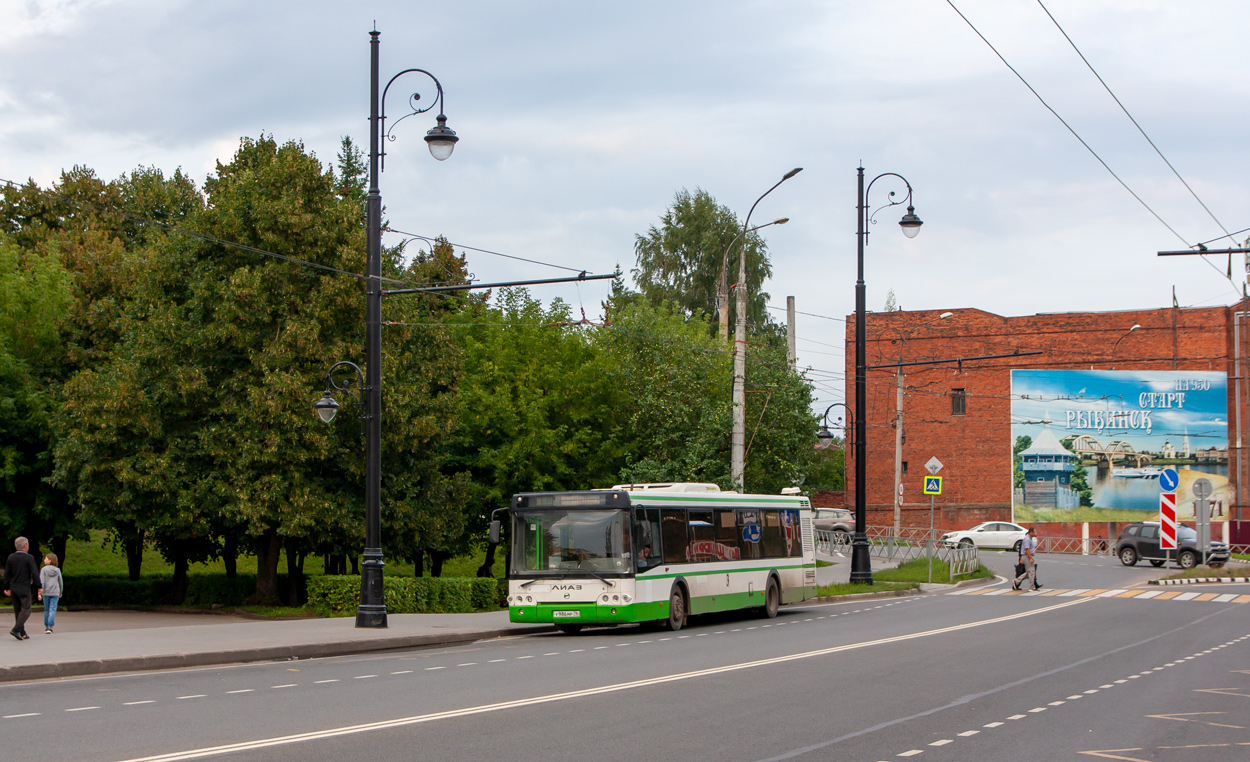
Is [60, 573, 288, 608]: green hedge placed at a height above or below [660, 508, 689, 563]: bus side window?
below

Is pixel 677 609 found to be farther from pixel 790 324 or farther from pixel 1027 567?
pixel 790 324

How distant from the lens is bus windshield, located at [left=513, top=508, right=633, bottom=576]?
20.9 metres

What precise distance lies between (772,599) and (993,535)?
35.2 metres

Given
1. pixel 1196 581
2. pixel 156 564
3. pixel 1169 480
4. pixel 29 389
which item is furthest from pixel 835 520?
pixel 29 389

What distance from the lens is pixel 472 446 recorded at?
38000mm

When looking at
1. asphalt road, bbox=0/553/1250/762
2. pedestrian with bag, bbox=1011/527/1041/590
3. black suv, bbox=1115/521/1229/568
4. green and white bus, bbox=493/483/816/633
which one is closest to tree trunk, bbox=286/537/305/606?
green and white bus, bbox=493/483/816/633

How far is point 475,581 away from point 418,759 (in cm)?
1900

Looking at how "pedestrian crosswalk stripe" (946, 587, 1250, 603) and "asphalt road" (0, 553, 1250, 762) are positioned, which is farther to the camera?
"pedestrian crosswalk stripe" (946, 587, 1250, 603)

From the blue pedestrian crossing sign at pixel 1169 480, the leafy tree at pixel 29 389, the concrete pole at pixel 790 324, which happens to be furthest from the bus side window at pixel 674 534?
the concrete pole at pixel 790 324

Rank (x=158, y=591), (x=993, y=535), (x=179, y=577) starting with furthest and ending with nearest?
(x=993, y=535)
(x=158, y=591)
(x=179, y=577)

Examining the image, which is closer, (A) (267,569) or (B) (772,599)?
(B) (772,599)

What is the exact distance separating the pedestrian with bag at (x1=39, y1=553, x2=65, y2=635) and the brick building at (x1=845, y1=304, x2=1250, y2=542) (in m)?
45.9

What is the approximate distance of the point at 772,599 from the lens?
25578 mm

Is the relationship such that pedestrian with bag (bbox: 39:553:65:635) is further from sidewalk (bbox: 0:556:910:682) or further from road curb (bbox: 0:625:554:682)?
road curb (bbox: 0:625:554:682)
